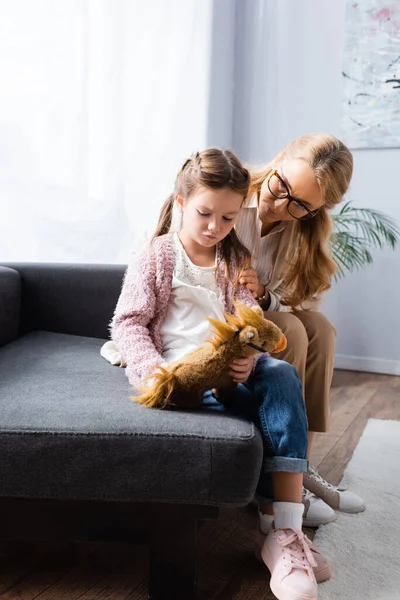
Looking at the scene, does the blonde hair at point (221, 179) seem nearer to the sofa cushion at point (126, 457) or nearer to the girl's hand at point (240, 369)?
the girl's hand at point (240, 369)

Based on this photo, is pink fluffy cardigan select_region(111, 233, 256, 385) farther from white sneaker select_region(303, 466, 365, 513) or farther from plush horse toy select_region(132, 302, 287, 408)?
white sneaker select_region(303, 466, 365, 513)

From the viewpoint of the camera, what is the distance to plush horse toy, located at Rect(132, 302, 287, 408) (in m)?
1.05

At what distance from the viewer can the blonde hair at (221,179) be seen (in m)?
1.28

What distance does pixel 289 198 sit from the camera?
1.47 metres

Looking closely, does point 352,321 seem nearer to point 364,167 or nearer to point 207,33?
point 364,167

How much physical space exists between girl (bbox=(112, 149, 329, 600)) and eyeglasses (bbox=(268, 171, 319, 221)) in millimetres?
158

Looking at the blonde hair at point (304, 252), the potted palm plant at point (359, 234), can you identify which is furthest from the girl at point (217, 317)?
the potted palm plant at point (359, 234)

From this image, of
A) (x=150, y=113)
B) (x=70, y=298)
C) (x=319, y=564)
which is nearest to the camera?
(x=319, y=564)

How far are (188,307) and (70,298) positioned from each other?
528mm

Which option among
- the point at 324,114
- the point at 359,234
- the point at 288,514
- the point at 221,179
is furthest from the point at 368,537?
the point at 324,114

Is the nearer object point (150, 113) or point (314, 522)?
point (314, 522)

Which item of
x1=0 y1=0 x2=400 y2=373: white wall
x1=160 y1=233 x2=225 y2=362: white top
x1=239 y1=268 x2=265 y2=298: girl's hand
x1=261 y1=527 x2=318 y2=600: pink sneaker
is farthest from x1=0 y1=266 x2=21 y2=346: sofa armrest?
x1=261 y1=527 x2=318 y2=600: pink sneaker

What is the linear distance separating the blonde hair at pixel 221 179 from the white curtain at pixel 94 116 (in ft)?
2.84

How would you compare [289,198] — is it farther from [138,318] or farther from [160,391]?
[160,391]
